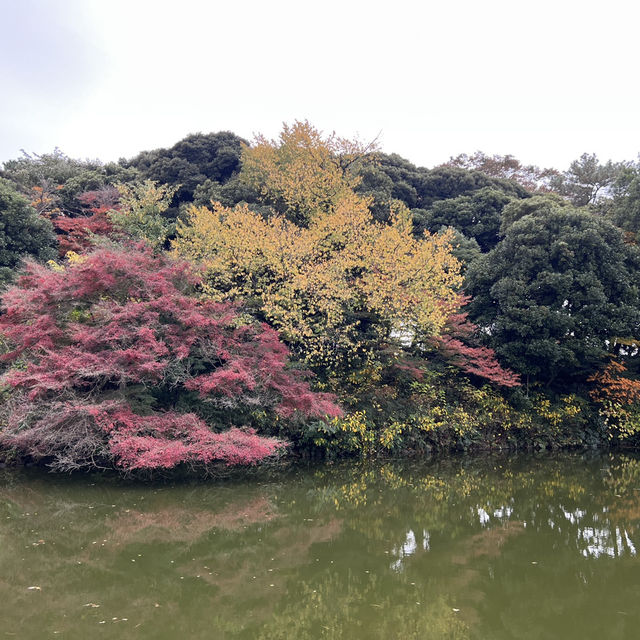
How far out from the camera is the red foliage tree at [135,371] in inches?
352

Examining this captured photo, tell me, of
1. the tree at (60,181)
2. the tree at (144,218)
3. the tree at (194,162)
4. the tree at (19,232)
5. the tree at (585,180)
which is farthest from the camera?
the tree at (585,180)

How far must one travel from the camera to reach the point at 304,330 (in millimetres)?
11586

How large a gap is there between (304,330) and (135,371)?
3772 mm

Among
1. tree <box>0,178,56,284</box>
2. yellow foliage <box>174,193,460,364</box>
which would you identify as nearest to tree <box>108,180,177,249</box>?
tree <box>0,178,56,284</box>

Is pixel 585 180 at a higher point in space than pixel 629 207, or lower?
higher

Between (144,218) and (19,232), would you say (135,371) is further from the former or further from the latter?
(19,232)

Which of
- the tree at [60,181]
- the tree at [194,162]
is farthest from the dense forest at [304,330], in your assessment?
the tree at [194,162]

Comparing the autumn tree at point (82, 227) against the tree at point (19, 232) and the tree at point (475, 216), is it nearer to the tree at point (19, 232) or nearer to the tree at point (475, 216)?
the tree at point (19, 232)

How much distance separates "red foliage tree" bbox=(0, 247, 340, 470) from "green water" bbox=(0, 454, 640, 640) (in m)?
0.91

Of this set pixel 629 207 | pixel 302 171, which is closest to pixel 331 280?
pixel 302 171

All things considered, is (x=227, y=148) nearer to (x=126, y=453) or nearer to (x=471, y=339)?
(x=471, y=339)

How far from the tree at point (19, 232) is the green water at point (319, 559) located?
299 inches

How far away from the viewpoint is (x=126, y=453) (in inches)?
336

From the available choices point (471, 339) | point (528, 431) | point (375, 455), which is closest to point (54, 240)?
point (375, 455)
